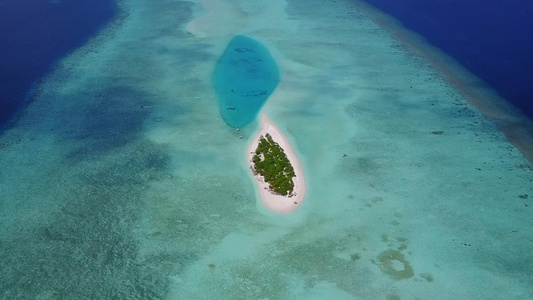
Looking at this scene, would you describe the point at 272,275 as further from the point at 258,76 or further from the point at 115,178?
the point at 258,76

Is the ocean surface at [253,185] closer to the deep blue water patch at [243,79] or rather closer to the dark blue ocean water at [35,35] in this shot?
the deep blue water patch at [243,79]

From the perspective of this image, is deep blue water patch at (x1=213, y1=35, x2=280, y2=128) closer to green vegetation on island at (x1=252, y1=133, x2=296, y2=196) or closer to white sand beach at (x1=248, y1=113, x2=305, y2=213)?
white sand beach at (x1=248, y1=113, x2=305, y2=213)

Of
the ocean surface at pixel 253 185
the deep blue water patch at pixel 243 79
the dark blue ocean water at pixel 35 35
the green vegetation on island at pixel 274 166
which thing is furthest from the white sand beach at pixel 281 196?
the dark blue ocean water at pixel 35 35

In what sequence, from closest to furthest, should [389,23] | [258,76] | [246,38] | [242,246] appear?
[242,246]
[258,76]
[246,38]
[389,23]

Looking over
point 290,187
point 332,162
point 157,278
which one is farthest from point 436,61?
point 157,278

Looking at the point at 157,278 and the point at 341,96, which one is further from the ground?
the point at 341,96

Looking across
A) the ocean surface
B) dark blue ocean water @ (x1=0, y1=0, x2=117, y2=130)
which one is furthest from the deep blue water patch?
dark blue ocean water @ (x1=0, y1=0, x2=117, y2=130)

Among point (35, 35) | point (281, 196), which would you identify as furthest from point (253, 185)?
point (35, 35)
